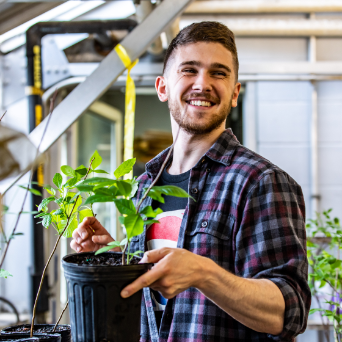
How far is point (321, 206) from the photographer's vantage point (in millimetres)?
2553

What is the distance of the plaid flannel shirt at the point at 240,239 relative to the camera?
0.83m

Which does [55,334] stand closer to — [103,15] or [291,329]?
[291,329]

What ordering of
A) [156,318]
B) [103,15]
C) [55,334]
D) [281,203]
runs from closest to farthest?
[55,334] → [281,203] → [156,318] → [103,15]

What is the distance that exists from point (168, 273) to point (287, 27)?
230cm

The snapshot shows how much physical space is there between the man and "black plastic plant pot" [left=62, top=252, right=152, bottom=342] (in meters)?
0.03

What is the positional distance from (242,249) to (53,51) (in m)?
2.20

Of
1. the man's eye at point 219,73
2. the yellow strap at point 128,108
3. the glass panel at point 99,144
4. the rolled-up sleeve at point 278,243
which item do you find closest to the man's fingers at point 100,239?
the rolled-up sleeve at point 278,243

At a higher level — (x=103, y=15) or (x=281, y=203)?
(x=103, y=15)

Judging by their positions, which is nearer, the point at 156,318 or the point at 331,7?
the point at 156,318

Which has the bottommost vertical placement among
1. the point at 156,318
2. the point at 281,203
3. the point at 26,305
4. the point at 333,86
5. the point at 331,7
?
the point at 26,305

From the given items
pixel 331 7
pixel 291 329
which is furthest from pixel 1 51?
pixel 291 329

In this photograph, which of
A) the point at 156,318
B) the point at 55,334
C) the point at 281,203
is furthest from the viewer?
the point at 156,318

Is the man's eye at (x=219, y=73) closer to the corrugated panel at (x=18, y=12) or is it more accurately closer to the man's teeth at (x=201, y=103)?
the man's teeth at (x=201, y=103)

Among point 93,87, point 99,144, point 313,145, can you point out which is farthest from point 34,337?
point 99,144
